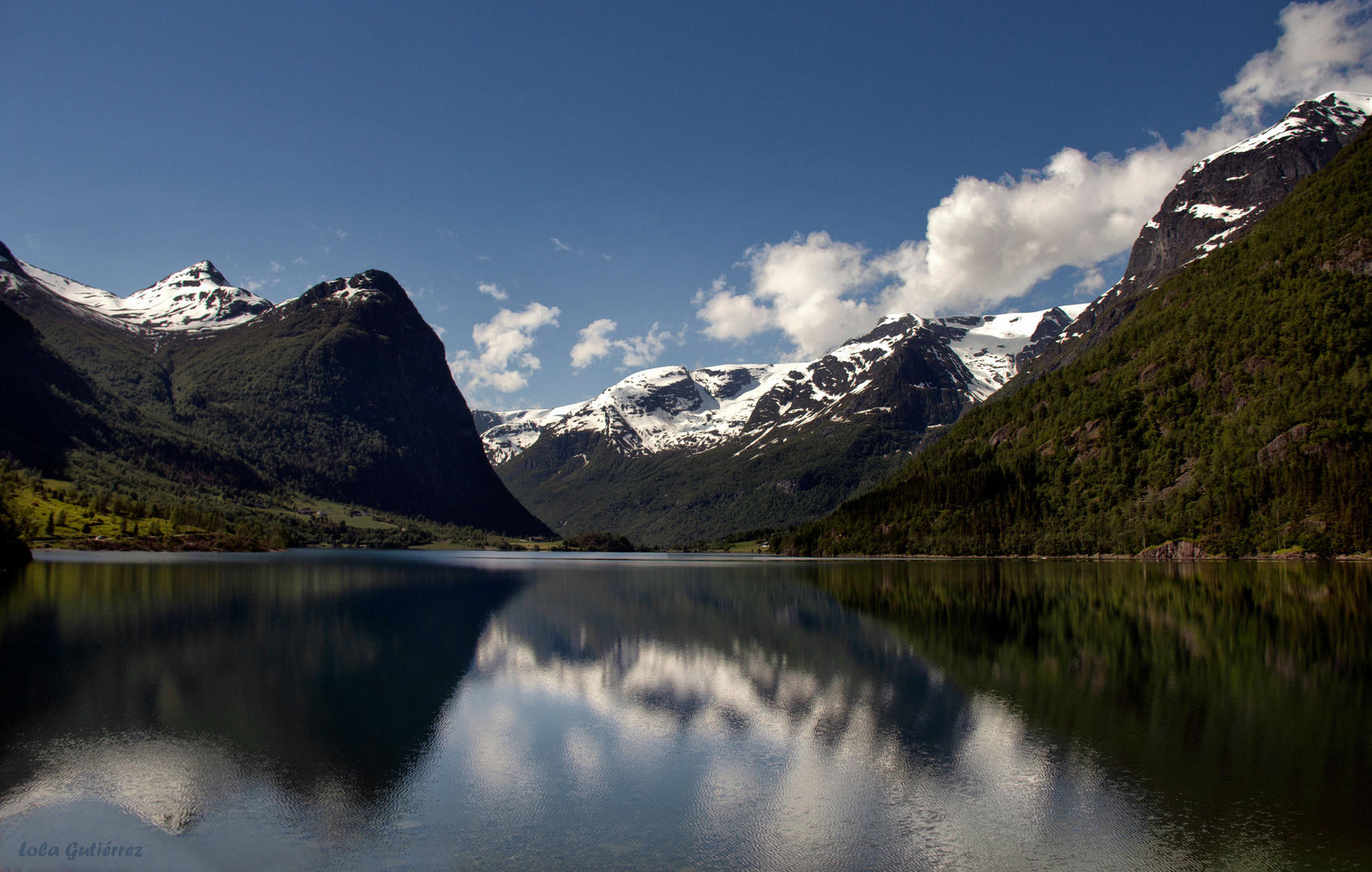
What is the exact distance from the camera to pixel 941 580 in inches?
3642

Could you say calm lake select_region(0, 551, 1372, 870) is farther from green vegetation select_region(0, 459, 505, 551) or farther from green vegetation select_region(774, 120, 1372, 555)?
green vegetation select_region(0, 459, 505, 551)

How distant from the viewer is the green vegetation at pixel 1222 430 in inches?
4756

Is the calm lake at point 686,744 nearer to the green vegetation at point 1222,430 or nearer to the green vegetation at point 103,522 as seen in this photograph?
the green vegetation at point 1222,430

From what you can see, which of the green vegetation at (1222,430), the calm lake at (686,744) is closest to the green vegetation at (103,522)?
the calm lake at (686,744)

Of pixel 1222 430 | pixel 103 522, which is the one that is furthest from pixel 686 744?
pixel 103 522

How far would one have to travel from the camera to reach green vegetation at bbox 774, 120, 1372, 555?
396 feet

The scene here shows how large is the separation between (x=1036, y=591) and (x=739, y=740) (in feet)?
192

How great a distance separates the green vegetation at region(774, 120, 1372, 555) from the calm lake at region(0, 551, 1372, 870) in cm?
8920

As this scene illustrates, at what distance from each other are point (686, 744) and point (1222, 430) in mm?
155852

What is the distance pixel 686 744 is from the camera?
23766 millimetres

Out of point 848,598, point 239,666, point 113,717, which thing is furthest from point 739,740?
point 848,598

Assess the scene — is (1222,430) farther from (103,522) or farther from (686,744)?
(103,522)

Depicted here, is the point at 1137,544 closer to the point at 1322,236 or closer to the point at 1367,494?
the point at 1367,494

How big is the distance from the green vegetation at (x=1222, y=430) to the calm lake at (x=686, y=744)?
293ft
